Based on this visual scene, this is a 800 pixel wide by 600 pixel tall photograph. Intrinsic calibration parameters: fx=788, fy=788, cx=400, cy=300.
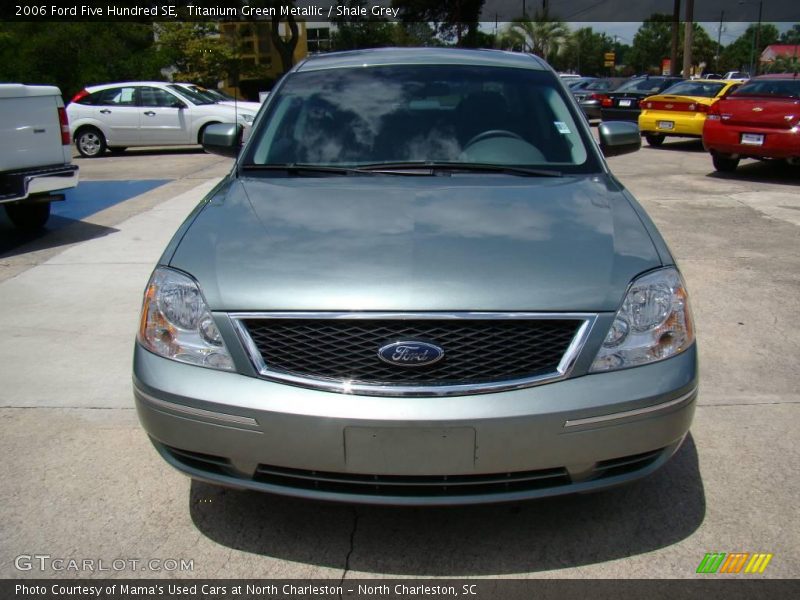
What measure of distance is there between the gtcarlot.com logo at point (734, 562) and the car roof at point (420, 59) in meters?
2.58

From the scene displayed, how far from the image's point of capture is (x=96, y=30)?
25.6 meters

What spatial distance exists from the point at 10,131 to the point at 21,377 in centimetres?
366

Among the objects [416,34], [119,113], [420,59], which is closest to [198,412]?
[420,59]

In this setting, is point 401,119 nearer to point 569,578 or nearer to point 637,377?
point 637,377

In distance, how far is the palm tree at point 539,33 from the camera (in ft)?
157

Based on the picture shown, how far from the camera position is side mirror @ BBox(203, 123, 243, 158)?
4.26 meters

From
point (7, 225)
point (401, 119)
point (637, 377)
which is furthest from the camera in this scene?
point (7, 225)

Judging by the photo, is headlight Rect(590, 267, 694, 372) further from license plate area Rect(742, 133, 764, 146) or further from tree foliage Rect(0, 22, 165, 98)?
tree foliage Rect(0, 22, 165, 98)

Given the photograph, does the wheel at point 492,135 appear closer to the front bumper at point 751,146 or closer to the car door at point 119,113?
the front bumper at point 751,146

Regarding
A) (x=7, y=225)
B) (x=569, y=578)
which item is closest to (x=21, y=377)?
(x=569, y=578)

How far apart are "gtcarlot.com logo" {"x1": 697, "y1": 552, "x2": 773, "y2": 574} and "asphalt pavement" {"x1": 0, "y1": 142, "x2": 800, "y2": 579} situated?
0.03 meters

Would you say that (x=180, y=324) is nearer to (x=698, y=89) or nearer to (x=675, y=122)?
(x=675, y=122)

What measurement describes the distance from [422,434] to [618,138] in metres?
2.67

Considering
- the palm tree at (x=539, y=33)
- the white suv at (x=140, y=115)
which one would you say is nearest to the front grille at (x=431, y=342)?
the white suv at (x=140, y=115)
